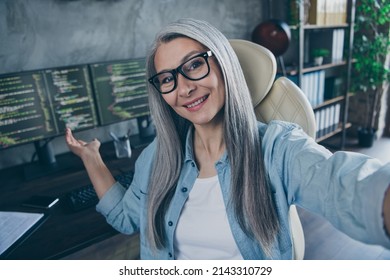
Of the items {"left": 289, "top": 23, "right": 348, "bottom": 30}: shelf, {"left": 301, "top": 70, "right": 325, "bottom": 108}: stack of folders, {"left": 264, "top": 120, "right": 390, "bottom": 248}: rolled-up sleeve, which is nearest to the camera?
{"left": 264, "top": 120, "right": 390, "bottom": 248}: rolled-up sleeve

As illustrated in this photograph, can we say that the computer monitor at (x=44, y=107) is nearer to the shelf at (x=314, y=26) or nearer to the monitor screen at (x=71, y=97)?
the monitor screen at (x=71, y=97)

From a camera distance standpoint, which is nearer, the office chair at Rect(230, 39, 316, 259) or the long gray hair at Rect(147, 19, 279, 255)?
the long gray hair at Rect(147, 19, 279, 255)

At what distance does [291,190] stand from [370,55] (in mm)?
2323

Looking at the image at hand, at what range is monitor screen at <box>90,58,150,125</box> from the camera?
1430 mm

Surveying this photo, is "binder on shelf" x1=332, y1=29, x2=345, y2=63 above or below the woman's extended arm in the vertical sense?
above

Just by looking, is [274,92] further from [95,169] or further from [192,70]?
[95,169]

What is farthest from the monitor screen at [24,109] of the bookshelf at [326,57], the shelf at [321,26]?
the shelf at [321,26]

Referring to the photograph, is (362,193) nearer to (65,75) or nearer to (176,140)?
(176,140)

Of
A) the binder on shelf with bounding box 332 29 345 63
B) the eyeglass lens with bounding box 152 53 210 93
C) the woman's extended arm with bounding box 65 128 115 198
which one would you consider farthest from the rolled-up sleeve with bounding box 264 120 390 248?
the binder on shelf with bounding box 332 29 345 63

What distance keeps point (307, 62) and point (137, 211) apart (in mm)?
2262

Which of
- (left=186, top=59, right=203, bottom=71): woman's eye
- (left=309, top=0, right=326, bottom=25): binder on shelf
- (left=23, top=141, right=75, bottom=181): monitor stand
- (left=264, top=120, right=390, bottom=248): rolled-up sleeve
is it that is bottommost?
(left=23, top=141, right=75, bottom=181): monitor stand

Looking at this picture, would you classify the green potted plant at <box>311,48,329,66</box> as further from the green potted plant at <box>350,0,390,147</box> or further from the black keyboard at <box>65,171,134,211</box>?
the black keyboard at <box>65,171,134,211</box>

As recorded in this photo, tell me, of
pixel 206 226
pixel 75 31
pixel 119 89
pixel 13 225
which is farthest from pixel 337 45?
pixel 13 225
